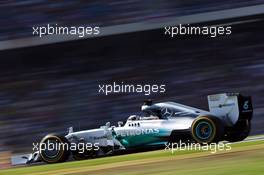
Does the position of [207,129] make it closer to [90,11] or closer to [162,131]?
[162,131]

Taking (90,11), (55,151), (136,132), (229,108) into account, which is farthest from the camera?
(90,11)

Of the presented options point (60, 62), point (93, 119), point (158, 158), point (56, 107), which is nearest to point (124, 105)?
point (93, 119)

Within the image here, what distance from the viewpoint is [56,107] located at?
15.5 meters

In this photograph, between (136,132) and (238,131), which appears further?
(136,132)

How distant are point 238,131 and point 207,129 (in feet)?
2.64

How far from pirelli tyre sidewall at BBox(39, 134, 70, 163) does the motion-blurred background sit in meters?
3.88

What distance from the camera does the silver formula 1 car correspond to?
32.0 ft

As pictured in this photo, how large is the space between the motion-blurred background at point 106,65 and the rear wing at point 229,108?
437cm

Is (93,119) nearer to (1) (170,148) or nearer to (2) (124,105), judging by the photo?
→ (2) (124,105)

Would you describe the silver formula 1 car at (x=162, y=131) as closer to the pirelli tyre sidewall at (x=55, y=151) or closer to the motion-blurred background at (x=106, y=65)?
the pirelli tyre sidewall at (x=55, y=151)

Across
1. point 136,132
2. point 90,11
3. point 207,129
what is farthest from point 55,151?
point 90,11

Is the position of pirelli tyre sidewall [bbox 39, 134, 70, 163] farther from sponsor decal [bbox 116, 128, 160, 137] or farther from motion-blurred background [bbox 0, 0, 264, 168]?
motion-blurred background [bbox 0, 0, 264, 168]

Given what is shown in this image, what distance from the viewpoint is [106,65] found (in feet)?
55.5

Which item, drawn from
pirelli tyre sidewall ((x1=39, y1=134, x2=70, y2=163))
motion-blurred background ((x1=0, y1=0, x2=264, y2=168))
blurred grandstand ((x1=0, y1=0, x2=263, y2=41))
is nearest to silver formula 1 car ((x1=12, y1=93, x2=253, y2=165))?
pirelli tyre sidewall ((x1=39, y1=134, x2=70, y2=163))
